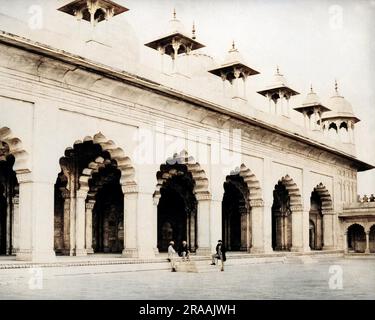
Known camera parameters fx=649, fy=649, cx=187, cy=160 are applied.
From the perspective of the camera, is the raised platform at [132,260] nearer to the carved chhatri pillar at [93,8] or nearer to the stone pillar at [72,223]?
the stone pillar at [72,223]

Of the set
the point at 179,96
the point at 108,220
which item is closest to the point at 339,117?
the point at 108,220

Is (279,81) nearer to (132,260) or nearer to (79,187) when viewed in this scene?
(79,187)

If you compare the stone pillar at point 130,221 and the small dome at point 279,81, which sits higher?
the small dome at point 279,81

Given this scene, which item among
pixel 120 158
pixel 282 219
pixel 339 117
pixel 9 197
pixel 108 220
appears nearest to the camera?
pixel 120 158

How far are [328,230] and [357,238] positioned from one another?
7.59ft

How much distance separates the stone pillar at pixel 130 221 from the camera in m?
15.2

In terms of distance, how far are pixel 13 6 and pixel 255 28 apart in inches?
200

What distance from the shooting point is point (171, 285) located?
37.7 feet

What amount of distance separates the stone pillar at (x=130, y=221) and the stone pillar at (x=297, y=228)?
934 cm

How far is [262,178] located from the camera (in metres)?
20.5

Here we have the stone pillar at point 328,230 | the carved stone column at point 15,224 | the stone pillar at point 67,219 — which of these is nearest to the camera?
the carved stone column at point 15,224

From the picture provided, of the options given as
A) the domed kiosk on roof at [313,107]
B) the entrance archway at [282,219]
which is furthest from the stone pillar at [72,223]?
the domed kiosk on roof at [313,107]

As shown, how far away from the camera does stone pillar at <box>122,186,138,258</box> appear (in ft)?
49.9

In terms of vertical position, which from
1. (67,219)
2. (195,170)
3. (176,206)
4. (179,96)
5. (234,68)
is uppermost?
(234,68)
